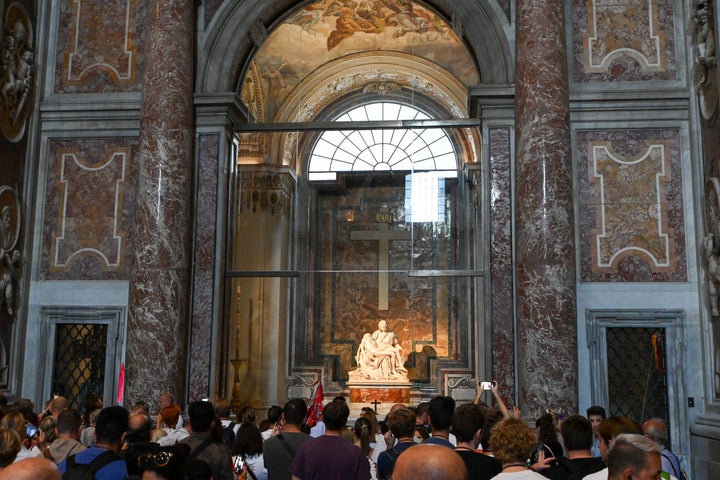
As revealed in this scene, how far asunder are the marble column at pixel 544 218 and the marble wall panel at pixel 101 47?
226 inches

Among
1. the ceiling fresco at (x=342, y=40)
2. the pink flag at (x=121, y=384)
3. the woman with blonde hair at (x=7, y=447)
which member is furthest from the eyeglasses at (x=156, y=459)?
the ceiling fresco at (x=342, y=40)

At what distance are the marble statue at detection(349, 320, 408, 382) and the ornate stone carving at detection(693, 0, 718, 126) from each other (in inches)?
281

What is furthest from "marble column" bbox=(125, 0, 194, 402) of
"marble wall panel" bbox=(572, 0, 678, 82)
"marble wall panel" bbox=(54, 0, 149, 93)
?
"marble wall panel" bbox=(572, 0, 678, 82)

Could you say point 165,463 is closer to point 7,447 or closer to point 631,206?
point 7,447

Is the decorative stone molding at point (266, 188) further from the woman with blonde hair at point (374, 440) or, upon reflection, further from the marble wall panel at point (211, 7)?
the woman with blonde hair at point (374, 440)

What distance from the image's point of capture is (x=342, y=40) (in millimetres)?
16062

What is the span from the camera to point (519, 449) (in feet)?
12.7

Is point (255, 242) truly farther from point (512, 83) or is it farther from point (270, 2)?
point (512, 83)

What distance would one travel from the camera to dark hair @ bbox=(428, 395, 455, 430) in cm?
493

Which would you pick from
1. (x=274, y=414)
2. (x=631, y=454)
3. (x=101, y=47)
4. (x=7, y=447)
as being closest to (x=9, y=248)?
(x=101, y=47)

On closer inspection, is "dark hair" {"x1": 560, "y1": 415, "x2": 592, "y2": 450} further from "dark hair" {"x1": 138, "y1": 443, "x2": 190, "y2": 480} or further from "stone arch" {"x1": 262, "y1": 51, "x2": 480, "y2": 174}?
"stone arch" {"x1": 262, "y1": 51, "x2": 480, "y2": 174}

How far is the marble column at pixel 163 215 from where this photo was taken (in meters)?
11.0

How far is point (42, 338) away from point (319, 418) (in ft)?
14.4

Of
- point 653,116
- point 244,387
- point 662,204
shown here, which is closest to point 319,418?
point 244,387
